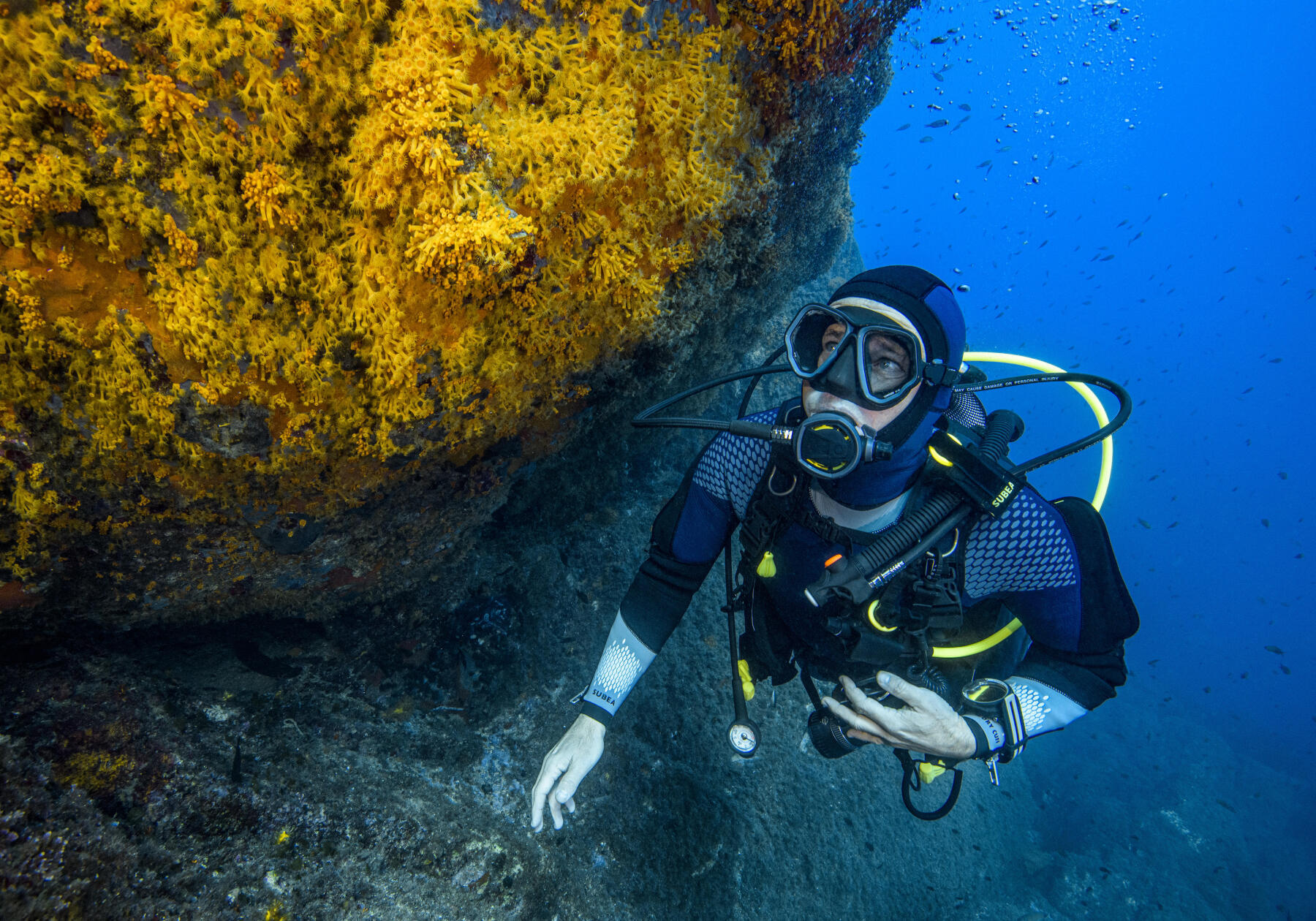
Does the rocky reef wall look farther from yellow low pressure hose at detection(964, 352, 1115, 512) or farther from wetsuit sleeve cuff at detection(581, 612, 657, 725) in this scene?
yellow low pressure hose at detection(964, 352, 1115, 512)

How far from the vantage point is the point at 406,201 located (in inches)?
66.3

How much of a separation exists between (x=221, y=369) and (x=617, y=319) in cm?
144

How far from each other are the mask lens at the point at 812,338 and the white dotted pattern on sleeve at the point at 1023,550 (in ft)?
3.35

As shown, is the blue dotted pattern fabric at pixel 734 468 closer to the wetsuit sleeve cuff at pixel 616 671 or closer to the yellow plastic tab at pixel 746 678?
the wetsuit sleeve cuff at pixel 616 671

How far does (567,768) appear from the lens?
238 centimetres

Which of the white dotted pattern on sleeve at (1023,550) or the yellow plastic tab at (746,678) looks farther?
the yellow plastic tab at (746,678)

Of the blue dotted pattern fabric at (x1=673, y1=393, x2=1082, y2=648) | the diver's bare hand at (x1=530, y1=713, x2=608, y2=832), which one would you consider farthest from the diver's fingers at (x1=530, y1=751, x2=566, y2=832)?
the blue dotted pattern fabric at (x1=673, y1=393, x2=1082, y2=648)

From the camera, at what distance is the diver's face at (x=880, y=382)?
2164mm

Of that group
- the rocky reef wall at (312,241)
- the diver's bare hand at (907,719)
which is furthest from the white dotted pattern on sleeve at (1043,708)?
the rocky reef wall at (312,241)

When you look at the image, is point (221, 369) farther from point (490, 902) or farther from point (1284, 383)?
point (1284, 383)

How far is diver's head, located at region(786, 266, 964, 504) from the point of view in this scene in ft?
7.00

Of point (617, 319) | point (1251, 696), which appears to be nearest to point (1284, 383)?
point (1251, 696)

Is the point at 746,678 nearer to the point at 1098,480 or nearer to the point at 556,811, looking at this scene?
the point at 556,811

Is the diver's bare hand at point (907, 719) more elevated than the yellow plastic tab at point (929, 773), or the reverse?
the diver's bare hand at point (907, 719)
